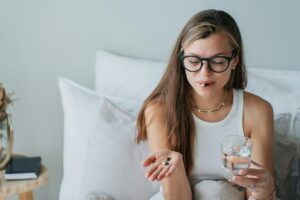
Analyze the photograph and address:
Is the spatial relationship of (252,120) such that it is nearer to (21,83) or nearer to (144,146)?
(144,146)

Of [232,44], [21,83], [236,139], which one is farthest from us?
[21,83]

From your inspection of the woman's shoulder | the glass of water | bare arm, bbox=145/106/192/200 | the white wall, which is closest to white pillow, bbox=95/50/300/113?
the white wall

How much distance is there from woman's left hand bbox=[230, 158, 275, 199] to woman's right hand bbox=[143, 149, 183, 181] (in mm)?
172

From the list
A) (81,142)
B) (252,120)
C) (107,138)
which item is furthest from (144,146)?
(252,120)

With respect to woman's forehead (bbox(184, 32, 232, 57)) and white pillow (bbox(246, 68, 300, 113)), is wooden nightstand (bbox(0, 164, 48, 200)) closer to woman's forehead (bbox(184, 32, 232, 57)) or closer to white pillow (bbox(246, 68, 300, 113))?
woman's forehead (bbox(184, 32, 232, 57))

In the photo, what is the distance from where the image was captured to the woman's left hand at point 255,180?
1.32 metres

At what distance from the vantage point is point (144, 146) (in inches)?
66.9

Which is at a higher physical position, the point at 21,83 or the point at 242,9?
the point at 242,9

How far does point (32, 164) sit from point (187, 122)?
2.13 ft

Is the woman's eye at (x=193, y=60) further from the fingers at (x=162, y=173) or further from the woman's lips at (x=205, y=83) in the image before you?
the fingers at (x=162, y=173)

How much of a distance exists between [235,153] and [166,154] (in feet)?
0.69

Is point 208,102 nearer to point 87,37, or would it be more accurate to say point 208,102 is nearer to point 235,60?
point 235,60

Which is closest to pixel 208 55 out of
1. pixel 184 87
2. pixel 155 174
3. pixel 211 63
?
pixel 211 63

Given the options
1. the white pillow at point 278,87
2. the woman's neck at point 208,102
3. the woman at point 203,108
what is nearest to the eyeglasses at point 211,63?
the woman at point 203,108
